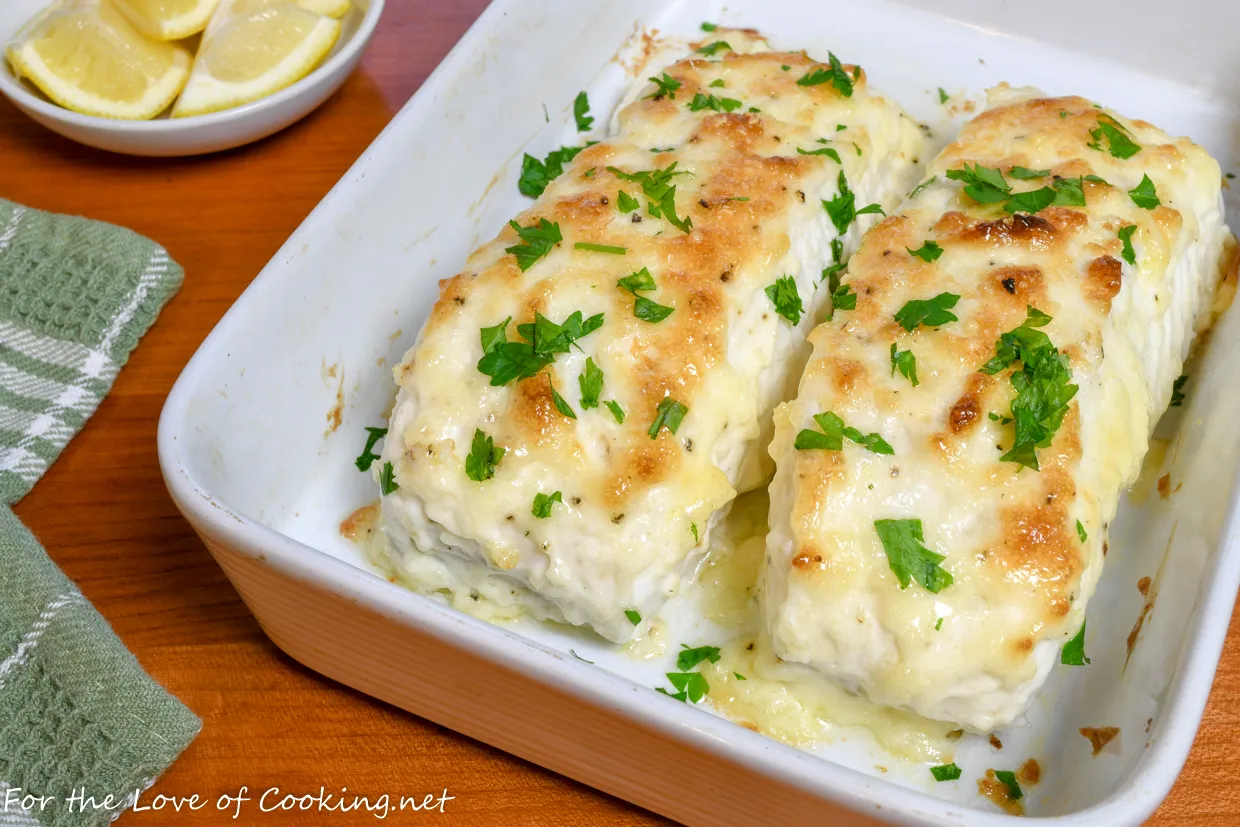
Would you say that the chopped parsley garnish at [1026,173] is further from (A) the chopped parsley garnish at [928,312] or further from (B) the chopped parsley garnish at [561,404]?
(B) the chopped parsley garnish at [561,404]

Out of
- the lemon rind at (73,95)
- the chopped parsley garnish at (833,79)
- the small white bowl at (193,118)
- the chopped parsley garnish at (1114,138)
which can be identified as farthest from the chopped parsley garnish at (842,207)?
the lemon rind at (73,95)

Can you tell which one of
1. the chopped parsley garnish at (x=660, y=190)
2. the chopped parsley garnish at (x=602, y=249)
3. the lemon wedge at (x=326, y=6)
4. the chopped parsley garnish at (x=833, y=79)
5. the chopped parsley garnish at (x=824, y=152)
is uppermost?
the chopped parsley garnish at (x=833, y=79)

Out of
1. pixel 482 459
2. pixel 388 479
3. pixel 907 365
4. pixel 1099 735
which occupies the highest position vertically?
pixel 907 365

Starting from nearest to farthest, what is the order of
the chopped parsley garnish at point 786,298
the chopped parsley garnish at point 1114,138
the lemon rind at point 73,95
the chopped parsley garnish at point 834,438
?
the chopped parsley garnish at point 834,438 < the chopped parsley garnish at point 786,298 < the chopped parsley garnish at point 1114,138 < the lemon rind at point 73,95

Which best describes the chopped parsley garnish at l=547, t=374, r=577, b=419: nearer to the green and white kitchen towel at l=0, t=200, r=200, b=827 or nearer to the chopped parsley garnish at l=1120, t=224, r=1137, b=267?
the green and white kitchen towel at l=0, t=200, r=200, b=827

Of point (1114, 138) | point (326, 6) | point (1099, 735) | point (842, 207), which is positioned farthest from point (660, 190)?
point (326, 6)

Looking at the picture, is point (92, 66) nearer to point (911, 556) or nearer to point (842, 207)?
point (842, 207)

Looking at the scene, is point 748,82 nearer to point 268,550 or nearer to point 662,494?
point 662,494
